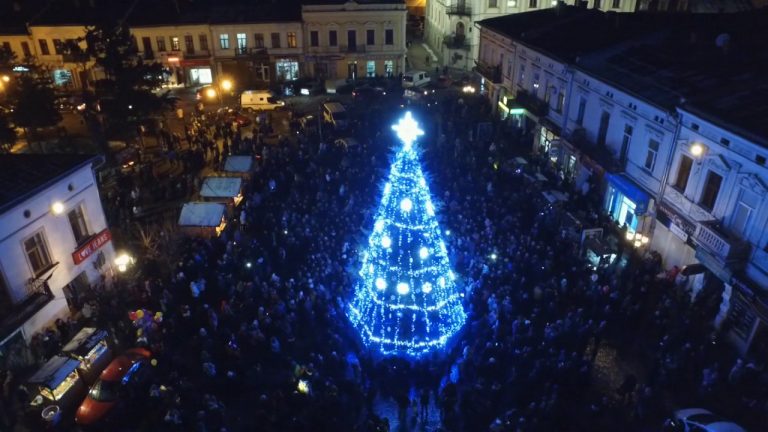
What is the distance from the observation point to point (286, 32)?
44.4m

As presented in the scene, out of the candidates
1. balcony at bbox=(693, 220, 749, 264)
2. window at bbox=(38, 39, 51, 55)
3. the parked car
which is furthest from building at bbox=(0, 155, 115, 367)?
window at bbox=(38, 39, 51, 55)

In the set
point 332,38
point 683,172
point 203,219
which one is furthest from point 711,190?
point 332,38

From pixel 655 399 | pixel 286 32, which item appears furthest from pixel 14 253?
pixel 286 32

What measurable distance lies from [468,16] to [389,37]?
830cm

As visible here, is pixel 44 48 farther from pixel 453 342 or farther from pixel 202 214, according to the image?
pixel 453 342

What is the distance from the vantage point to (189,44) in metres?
44.0

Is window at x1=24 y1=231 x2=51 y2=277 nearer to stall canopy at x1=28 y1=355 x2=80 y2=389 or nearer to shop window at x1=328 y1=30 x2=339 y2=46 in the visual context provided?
stall canopy at x1=28 y1=355 x2=80 y2=389

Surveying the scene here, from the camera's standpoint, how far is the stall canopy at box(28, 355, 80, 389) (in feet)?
47.0

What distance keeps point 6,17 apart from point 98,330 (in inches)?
1648

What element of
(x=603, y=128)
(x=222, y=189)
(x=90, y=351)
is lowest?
(x=90, y=351)

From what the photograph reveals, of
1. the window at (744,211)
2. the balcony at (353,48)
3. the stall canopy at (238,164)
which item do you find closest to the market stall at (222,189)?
the stall canopy at (238,164)

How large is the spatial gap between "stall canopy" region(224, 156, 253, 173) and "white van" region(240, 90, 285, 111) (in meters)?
14.2

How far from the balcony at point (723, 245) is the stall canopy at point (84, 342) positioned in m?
19.9

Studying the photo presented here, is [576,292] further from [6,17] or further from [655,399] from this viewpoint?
[6,17]
